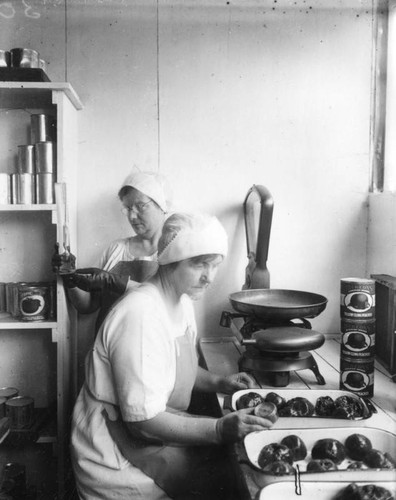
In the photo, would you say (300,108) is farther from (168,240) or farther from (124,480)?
(124,480)

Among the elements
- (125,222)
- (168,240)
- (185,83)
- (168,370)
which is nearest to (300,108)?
(185,83)

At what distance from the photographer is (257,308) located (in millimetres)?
2111

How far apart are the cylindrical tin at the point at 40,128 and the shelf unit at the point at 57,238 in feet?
0.32

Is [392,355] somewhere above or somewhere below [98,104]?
below

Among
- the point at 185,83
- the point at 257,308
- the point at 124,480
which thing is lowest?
the point at 124,480

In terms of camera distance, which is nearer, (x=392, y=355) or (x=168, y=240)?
(x=168, y=240)

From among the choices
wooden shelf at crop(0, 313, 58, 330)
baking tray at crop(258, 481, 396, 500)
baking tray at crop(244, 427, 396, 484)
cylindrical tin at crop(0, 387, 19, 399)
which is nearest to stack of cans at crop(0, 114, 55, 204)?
wooden shelf at crop(0, 313, 58, 330)

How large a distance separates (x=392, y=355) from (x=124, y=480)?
1.25 meters

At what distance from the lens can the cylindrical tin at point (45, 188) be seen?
261cm

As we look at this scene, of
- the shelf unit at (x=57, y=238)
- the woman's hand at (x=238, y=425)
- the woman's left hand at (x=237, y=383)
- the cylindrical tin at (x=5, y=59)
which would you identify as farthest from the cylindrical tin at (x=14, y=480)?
the cylindrical tin at (x=5, y=59)

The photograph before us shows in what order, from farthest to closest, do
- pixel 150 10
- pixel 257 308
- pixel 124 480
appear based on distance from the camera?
1. pixel 150 10
2. pixel 257 308
3. pixel 124 480

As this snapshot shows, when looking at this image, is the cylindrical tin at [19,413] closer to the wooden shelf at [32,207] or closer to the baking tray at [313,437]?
the wooden shelf at [32,207]

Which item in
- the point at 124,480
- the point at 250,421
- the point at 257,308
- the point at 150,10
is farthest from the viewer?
the point at 150,10

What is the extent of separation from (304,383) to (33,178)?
1714 mm
